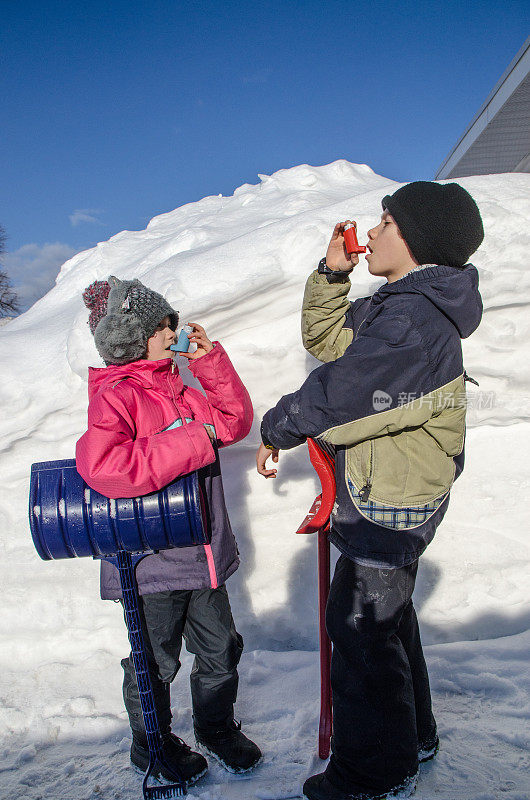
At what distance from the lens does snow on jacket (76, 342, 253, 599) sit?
145 cm

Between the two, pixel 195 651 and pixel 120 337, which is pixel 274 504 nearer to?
pixel 195 651

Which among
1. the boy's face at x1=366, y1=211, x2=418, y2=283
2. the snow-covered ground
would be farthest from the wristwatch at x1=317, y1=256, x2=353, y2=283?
the snow-covered ground

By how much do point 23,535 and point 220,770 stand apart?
4.74 feet

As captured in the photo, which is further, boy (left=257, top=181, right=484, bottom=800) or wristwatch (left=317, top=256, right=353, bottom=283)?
wristwatch (left=317, top=256, right=353, bottom=283)

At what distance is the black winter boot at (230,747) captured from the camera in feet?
5.78

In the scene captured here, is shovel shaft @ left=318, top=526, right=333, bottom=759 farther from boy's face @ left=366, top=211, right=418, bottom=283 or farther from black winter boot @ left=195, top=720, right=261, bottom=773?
boy's face @ left=366, top=211, right=418, bottom=283

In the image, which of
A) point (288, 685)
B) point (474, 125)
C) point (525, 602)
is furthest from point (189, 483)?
point (474, 125)

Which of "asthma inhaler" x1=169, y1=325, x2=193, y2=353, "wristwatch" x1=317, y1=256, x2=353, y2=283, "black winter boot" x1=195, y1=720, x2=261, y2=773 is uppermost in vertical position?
"wristwatch" x1=317, y1=256, x2=353, y2=283

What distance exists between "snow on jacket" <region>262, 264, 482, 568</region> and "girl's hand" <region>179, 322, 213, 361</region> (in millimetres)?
446

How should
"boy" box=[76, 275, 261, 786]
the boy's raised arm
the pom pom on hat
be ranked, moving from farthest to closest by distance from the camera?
the pom pom on hat < "boy" box=[76, 275, 261, 786] < the boy's raised arm

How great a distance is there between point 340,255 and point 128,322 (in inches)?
28.8

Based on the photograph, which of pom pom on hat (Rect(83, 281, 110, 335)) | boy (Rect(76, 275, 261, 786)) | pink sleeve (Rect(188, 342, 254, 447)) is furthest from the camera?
pom pom on hat (Rect(83, 281, 110, 335))

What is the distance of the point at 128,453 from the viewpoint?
1451mm

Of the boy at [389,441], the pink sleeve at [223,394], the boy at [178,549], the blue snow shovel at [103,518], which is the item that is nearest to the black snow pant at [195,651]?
the boy at [178,549]
